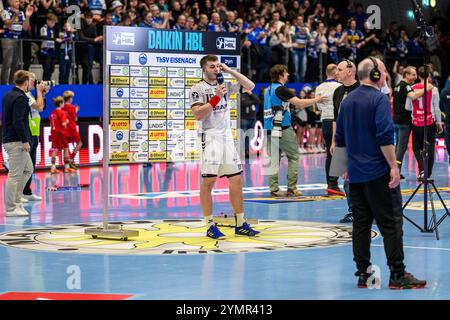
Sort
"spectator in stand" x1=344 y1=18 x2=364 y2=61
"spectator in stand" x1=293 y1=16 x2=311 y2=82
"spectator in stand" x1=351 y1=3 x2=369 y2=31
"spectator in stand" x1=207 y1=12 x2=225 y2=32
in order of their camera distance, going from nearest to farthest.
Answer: "spectator in stand" x1=207 y1=12 x2=225 y2=32, "spectator in stand" x1=293 y1=16 x2=311 y2=82, "spectator in stand" x1=344 y1=18 x2=364 y2=61, "spectator in stand" x1=351 y1=3 x2=369 y2=31

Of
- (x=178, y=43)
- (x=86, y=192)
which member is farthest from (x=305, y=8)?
(x=178, y=43)

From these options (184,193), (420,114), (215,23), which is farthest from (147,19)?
(420,114)

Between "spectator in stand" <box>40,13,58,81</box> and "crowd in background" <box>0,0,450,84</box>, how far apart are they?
24mm

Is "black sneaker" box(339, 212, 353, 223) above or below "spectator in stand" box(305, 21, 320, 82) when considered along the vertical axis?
below

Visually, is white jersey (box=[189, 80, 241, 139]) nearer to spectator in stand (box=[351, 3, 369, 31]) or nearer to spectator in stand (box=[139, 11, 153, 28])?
spectator in stand (box=[139, 11, 153, 28])

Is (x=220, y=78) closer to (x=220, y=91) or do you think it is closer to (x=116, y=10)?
(x=220, y=91)

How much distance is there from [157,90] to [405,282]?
24.0 feet

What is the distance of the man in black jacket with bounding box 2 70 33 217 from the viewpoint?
14828mm

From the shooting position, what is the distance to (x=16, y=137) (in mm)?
14891

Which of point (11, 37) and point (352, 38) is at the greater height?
point (352, 38)

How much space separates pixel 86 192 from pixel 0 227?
4.84 meters

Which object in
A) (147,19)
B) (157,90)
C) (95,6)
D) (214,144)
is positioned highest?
(95,6)

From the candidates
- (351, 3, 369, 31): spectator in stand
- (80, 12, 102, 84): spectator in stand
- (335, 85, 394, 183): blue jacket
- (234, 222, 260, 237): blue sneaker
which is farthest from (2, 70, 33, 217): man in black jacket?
(351, 3, 369, 31): spectator in stand

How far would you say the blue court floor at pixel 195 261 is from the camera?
29.0ft
